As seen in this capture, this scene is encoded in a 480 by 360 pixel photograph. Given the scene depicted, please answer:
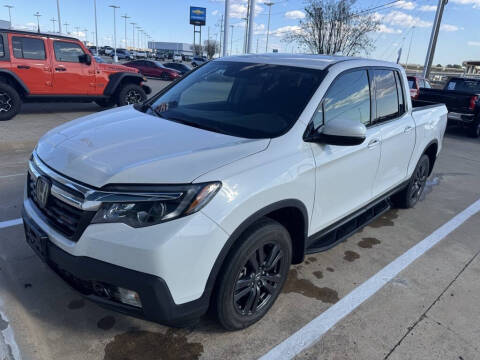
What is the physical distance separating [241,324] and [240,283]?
34 cm

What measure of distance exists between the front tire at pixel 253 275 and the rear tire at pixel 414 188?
2.74 metres

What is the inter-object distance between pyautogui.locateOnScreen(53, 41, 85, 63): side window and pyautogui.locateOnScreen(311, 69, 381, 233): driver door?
8.30 metres

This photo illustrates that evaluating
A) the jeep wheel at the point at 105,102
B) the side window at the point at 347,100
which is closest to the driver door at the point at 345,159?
the side window at the point at 347,100

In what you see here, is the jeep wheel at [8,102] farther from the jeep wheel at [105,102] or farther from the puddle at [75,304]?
the puddle at [75,304]

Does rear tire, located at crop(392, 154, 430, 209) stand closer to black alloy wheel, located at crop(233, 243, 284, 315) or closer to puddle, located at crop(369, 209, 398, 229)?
puddle, located at crop(369, 209, 398, 229)

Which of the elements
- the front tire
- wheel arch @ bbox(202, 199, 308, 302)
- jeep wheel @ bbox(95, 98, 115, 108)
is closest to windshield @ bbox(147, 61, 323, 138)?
wheel arch @ bbox(202, 199, 308, 302)

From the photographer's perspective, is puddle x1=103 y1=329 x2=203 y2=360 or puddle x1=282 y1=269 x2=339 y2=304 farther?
puddle x1=282 y1=269 x2=339 y2=304

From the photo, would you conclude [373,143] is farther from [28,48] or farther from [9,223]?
[28,48]

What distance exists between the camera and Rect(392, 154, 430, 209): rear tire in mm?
4820

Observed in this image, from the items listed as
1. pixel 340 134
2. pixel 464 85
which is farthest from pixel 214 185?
pixel 464 85

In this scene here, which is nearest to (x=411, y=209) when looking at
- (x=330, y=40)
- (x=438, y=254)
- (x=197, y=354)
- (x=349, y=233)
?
(x=438, y=254)

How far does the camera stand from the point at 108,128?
2.76 metres

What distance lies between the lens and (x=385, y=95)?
3.84m

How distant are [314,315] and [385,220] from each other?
2375 mm
